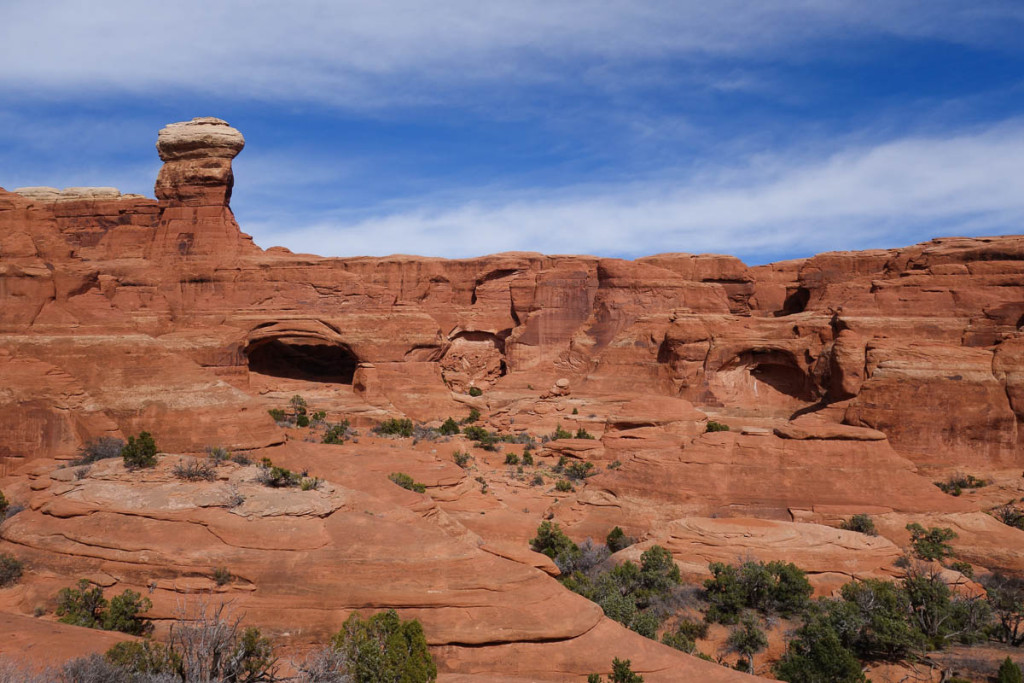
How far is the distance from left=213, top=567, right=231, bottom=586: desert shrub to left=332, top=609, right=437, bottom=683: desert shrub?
→ 7.65ft

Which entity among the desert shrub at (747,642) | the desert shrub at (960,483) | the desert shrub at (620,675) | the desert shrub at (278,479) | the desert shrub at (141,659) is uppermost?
the desert shrub at (278,479)

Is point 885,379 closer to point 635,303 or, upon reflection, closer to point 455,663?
point 635,303

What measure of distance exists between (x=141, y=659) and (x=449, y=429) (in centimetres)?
2116

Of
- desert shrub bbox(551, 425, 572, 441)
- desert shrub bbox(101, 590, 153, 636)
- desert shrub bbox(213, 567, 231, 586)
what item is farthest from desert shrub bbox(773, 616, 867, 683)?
desert shrub bbox(551, 425, 572, 441)

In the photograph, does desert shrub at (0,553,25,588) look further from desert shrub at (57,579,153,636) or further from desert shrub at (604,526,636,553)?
desert shrub at (604,526,636,553)

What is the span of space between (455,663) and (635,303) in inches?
1221

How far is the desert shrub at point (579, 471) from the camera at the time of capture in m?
24.1

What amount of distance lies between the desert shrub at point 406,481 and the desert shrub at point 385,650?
7.91 meters

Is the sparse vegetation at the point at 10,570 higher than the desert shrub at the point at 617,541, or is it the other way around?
the sparse vegetation at the point at 10,570

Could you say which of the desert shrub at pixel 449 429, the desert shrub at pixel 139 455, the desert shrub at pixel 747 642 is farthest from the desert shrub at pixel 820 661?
the desert shrub at pixel 449 429

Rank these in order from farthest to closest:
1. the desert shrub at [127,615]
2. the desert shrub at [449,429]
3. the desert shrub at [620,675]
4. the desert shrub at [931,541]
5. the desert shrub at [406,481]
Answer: the desert shrub at [449,429], the desert shrub at [406,481], the desert shrub at [931,541], the desert shrub at [127,615], the desert shrub at [620,675]

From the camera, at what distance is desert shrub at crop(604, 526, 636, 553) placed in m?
18.1

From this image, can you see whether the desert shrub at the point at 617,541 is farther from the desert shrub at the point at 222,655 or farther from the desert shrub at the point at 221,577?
the desert shrub at the point at 222,655

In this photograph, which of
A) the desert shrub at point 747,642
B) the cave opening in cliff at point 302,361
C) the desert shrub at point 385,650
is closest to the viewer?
the desert shrub at point 385,650
